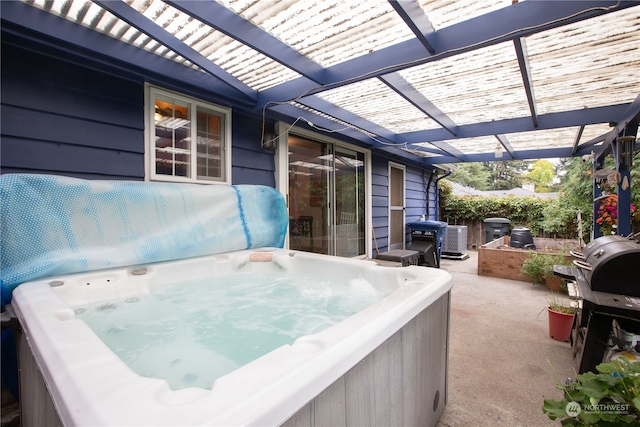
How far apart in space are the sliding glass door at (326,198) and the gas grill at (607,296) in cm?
281

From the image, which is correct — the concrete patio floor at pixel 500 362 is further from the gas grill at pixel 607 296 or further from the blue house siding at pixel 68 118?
the blue house siding at pixel 68 118

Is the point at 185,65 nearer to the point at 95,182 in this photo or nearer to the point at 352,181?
the point at 95,182

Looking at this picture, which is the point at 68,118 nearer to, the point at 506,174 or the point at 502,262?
the point at 502,262

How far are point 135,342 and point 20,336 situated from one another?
1.49ft

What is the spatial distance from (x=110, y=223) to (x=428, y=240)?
16.7 ft

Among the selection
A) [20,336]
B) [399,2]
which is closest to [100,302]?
[20,336]

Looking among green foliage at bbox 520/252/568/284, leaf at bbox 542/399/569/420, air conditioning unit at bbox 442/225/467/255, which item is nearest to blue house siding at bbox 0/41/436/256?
leaf at bbox 542/399/569/420

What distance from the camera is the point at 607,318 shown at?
5.42 feet

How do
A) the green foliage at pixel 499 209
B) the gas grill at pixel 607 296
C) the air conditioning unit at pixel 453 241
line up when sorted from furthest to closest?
the green foliage at pixel 499 209
the air conditioning unit at pixel 453 241
the gas grill at pixel 607 296

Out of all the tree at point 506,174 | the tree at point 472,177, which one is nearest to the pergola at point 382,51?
the tree at point 472,177

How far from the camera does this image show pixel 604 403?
0.78m

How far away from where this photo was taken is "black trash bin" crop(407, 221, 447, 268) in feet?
17.7

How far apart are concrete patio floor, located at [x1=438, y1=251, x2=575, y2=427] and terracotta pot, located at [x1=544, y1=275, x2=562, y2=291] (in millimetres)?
299

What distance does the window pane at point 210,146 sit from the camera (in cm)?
287
